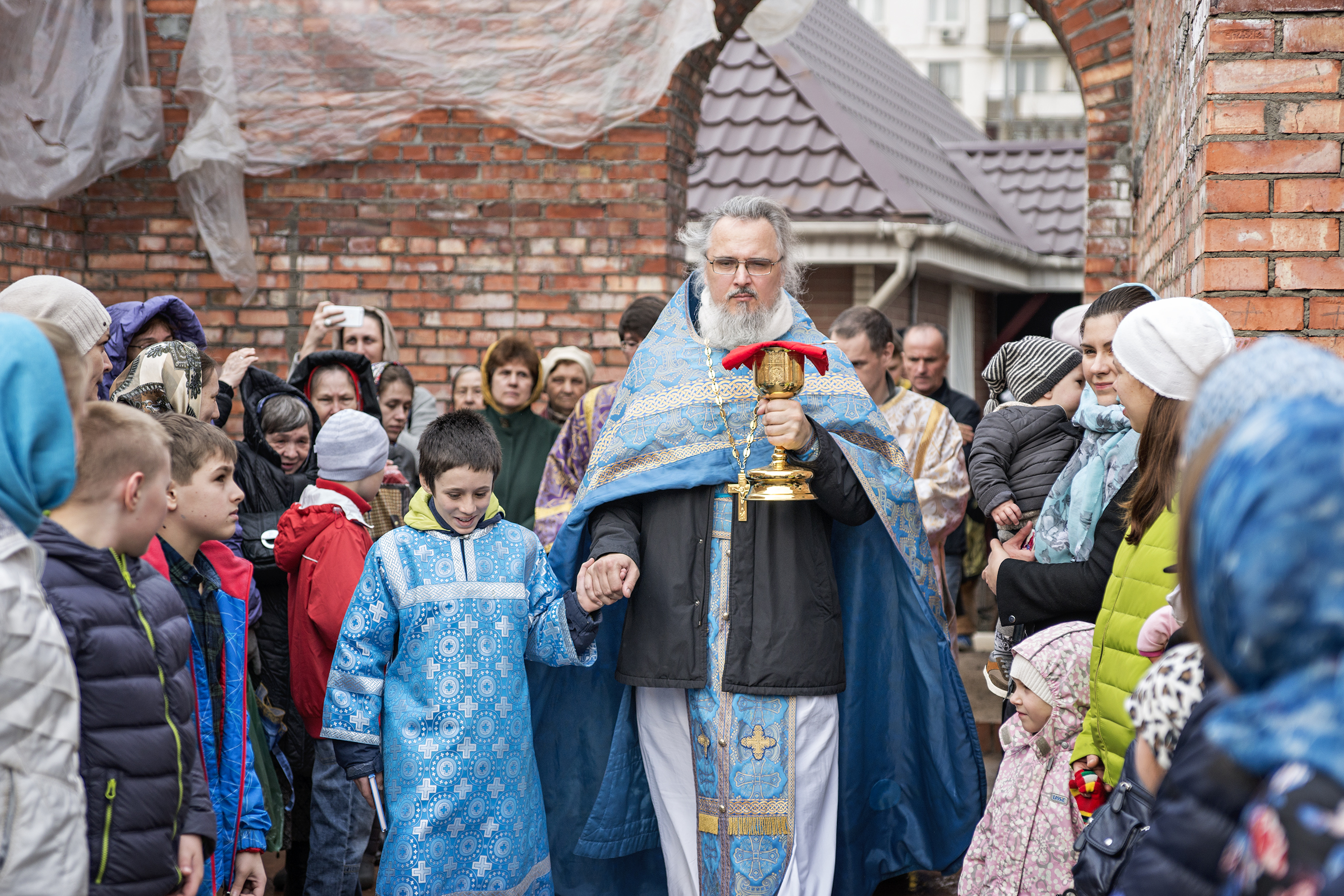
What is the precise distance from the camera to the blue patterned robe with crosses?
304 centimetres

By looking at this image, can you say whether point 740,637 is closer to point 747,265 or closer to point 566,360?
point 747,265

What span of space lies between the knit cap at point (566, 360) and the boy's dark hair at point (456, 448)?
2542mm

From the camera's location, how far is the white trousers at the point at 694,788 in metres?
3.19

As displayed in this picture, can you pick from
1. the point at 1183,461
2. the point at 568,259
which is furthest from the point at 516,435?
the point at 1183,461

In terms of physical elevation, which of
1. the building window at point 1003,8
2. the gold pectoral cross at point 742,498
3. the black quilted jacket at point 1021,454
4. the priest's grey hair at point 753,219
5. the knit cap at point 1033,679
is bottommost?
the knit cap at point 1033,679

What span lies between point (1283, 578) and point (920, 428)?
383 centimetres

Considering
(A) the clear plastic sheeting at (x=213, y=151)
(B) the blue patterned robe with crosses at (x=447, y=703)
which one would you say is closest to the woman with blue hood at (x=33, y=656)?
(B) the blue patterned robe with crosses at (x=447, y=703)

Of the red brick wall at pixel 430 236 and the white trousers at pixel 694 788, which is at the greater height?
the red brick wall at pixel 430 236


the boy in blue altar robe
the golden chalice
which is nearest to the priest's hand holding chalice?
the golden chalice

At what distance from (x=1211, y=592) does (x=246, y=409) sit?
369cm

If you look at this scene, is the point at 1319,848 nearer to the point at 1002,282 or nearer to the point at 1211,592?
the point at 1211,592

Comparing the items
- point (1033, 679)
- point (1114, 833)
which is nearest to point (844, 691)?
point (1033, 679)

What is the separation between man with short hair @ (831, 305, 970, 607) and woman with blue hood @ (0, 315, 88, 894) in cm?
340

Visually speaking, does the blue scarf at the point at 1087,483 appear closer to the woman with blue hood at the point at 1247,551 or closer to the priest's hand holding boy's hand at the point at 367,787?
the woman with blue hood at the point at 1247,551
